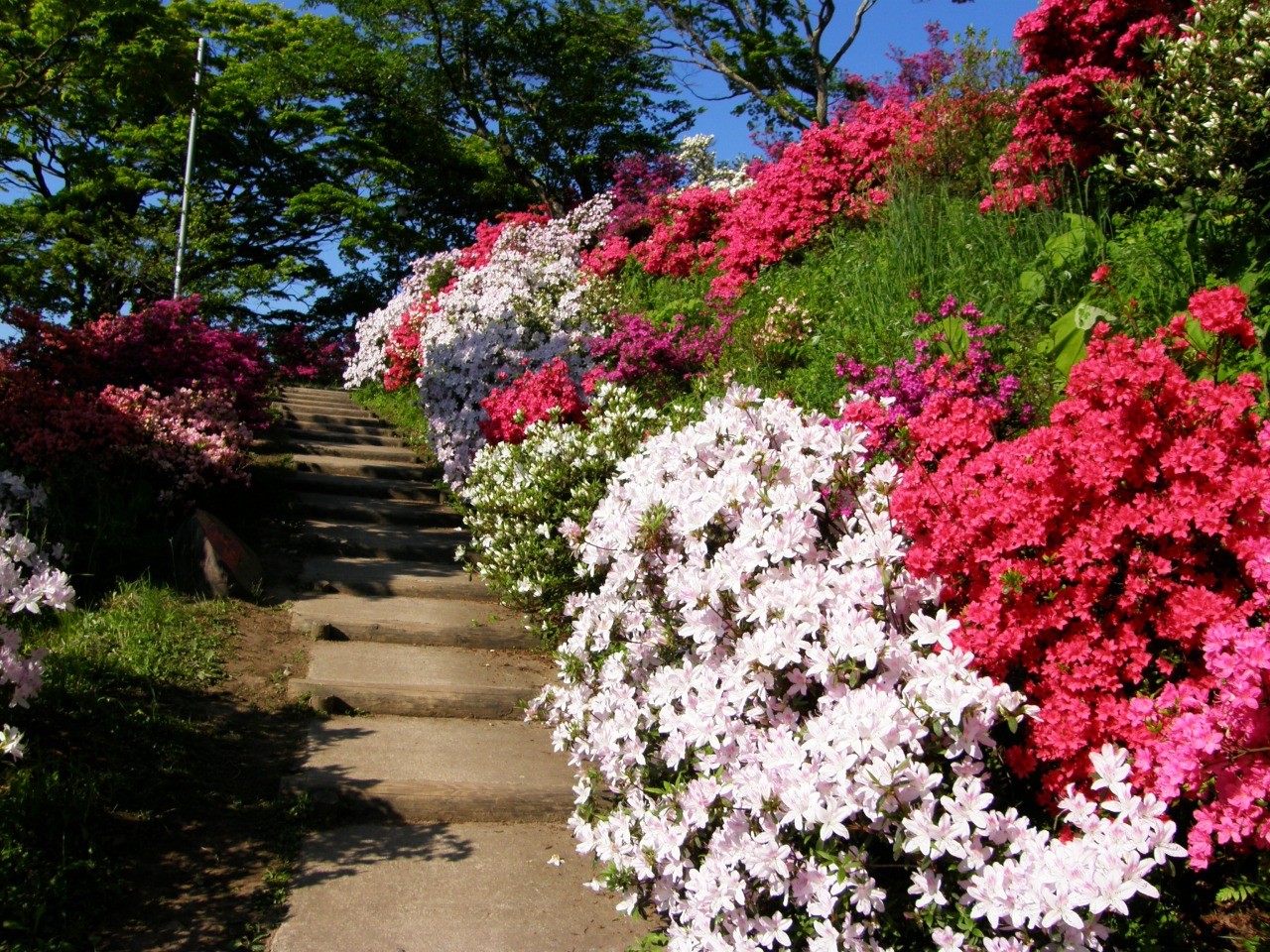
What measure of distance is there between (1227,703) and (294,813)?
3.09 metres

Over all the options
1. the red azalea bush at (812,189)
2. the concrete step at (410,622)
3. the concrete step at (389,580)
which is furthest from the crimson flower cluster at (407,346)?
the concrete step at (410,622)

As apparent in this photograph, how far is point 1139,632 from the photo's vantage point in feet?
7.70

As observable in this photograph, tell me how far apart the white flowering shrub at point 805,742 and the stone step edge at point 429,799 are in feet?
1.39

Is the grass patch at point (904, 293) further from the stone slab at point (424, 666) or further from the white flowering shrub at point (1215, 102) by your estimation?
the stone slab at point (424, 666)

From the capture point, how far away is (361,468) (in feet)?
27.3

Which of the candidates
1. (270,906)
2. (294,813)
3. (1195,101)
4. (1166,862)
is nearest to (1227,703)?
(1166,862)

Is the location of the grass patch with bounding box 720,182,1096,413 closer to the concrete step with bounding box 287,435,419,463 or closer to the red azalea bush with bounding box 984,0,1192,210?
the red azalea bush with bounding box 984,0,1192,210

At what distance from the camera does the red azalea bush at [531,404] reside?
592 cm

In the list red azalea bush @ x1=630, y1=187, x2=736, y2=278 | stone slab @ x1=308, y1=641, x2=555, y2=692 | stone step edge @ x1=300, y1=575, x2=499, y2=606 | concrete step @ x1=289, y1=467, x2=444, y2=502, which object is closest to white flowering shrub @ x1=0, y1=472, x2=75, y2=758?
stone slab @ x1=308, y1=641, x2=555, y2=692

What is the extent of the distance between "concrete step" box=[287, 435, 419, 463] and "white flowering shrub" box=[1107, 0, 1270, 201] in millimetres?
6896

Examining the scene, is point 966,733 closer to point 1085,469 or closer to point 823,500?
point 1085,469

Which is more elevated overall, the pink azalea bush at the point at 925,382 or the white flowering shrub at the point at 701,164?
the white flowering shrub at the point at 701,164

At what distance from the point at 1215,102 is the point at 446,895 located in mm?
4903

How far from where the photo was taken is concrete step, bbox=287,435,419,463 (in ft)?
28.8
